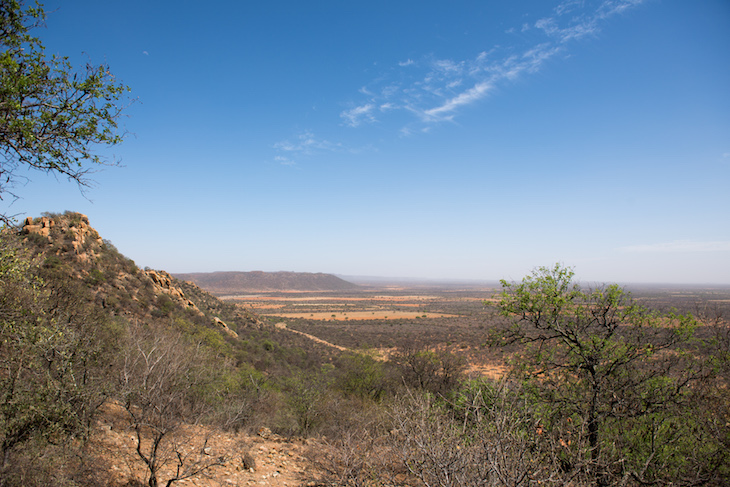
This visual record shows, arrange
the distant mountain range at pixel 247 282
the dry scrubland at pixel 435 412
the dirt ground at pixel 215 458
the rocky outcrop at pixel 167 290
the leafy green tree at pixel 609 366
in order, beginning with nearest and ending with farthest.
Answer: the dry scrubland at pixel 435 412, the leafy green tree at pixel 609 366, the dirt ground at pixel 215 458, the rocky outcrop at pixel 167 290, the distant mountain range at pixel 247 282

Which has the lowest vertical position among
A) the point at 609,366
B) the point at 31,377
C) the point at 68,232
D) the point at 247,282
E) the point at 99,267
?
the point at 247,282

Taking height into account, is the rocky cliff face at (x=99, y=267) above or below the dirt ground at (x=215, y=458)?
above

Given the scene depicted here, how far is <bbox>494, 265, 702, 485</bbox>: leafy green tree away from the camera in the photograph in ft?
25.4

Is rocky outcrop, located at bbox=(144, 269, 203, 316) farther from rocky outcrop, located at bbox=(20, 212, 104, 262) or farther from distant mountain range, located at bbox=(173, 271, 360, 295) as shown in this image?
distant mountain range, located at bbox=(173, 271, 360, 295)

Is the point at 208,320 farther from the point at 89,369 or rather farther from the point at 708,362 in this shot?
the point at 708,362

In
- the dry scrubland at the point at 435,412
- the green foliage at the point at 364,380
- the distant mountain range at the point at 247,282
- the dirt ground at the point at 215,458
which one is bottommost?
the distant mountain range at the point at 247,282

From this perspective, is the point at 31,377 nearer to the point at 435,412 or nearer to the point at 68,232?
the point at 435,412

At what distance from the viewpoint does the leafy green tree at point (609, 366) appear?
25.4ft

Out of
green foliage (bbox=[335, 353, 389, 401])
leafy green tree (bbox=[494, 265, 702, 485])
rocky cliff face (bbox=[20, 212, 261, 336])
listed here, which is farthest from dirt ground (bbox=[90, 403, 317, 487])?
rocky cliff face (bbox=[20, 212, 261, 336])

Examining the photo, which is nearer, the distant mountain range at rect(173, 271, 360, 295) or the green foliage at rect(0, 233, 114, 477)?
the green foliage at rect(0, 233, 114, 477)

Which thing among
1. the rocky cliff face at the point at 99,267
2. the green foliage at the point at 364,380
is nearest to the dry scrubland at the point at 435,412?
the green foliage at the point at 364,380

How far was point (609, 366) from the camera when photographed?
834cm

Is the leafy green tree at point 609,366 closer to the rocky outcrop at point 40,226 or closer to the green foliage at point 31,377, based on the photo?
the green foliage at point 31,377

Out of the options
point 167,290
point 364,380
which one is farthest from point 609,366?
point 167,290
